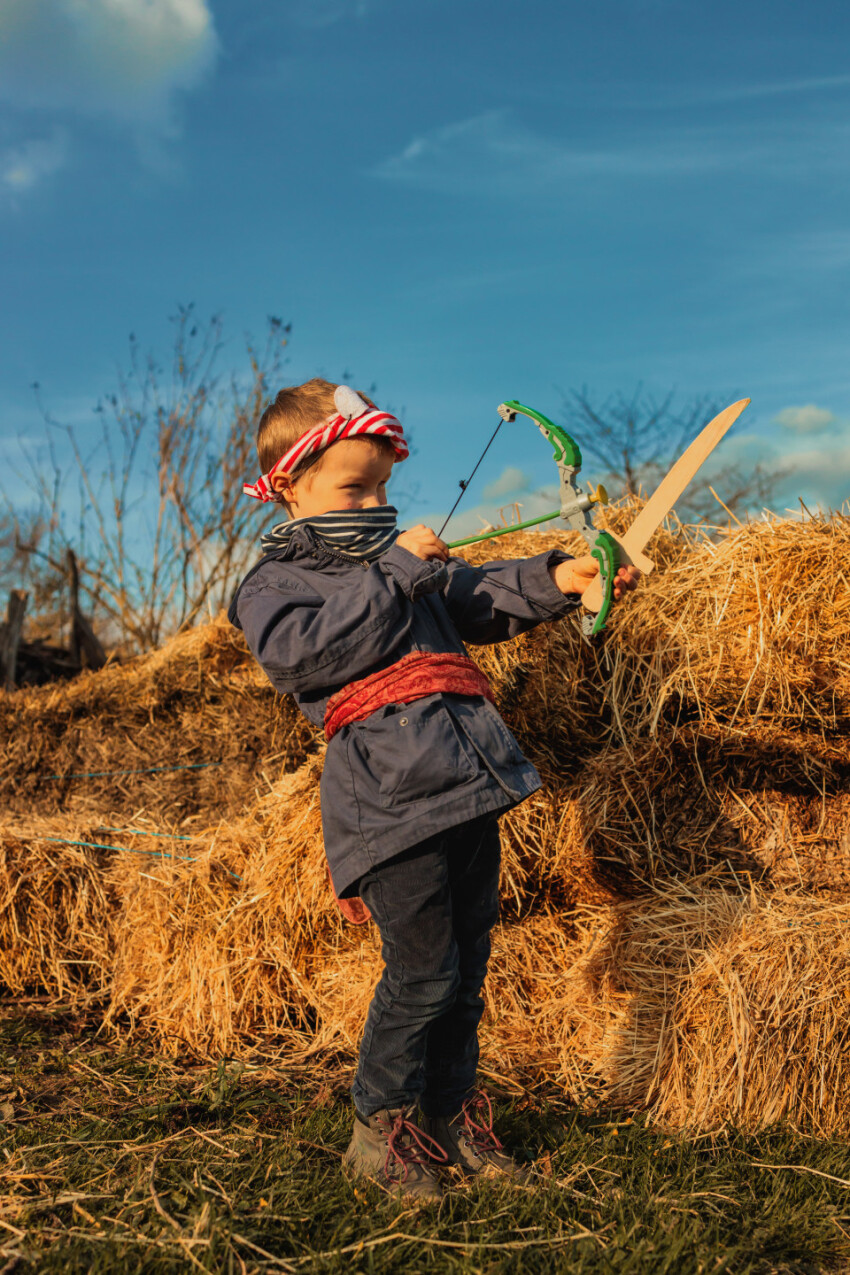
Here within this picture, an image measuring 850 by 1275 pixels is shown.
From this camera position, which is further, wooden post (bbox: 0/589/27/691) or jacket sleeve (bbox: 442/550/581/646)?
wooden post (bbox: 0/589/27/691)

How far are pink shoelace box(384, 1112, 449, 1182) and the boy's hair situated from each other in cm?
156

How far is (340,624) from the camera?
212 cm

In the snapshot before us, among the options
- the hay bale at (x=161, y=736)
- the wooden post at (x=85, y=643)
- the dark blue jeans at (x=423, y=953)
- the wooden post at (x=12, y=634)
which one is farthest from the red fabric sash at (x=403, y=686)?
the wooden post at (x=85, y=643)

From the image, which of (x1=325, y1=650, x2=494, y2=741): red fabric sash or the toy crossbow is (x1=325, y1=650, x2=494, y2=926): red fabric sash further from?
the toy crossbow

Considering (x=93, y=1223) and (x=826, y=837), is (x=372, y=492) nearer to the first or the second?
(x=93, y=1223)

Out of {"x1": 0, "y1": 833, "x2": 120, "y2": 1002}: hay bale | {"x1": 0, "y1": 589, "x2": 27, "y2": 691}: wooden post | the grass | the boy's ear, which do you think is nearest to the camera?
the grass

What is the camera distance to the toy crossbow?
2.15m

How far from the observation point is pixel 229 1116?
2.62 metres

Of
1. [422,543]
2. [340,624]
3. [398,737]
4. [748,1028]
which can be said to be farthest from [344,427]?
[748,1028]

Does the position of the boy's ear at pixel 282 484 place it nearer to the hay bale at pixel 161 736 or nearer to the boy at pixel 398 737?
the boy at pixel 398 737

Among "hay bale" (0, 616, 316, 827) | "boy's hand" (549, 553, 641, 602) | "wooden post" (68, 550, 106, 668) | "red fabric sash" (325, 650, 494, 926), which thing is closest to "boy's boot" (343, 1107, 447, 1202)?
"red fabric sash" (325, 650, 494, 926)

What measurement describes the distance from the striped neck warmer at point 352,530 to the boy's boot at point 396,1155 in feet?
4.28

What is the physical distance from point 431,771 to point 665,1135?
1210 millimetres

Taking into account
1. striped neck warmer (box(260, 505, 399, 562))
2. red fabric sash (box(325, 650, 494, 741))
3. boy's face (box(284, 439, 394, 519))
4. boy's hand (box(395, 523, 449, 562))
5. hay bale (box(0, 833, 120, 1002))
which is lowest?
hay bale (box(0, 833, 120, 1002))
